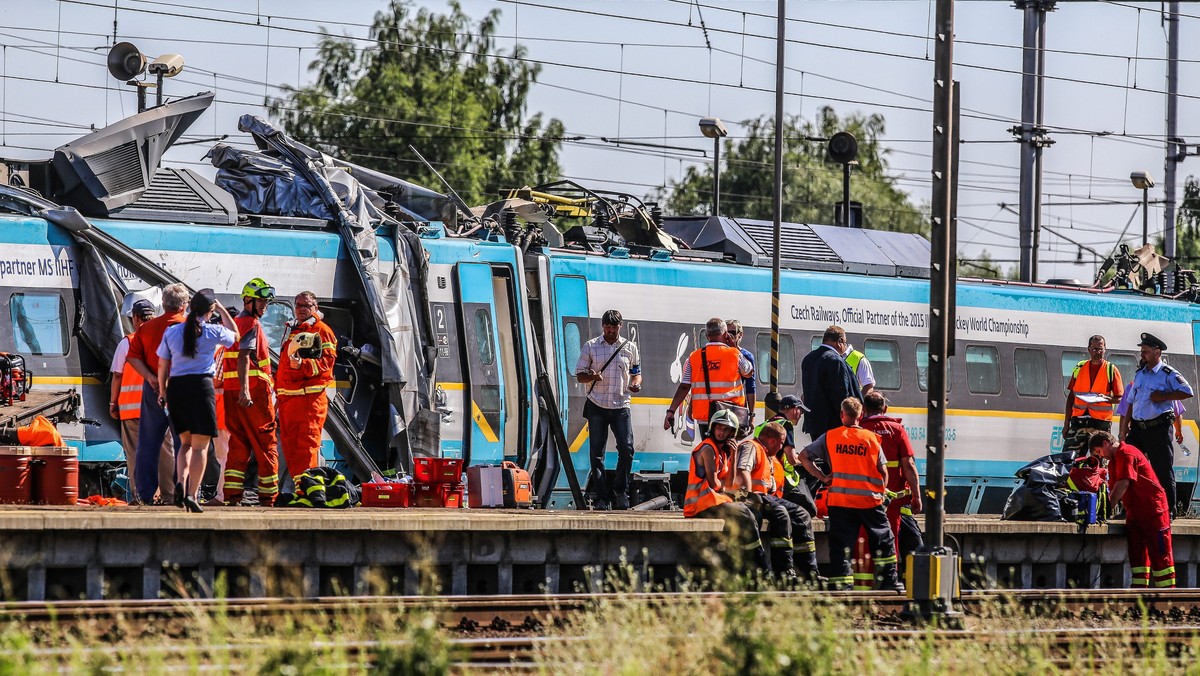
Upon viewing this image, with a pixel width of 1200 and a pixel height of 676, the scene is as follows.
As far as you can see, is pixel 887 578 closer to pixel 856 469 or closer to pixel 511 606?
pixel 856 469

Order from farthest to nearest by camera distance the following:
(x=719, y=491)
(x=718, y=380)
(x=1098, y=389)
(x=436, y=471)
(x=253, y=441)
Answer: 1. (x=1098, y=389)
2. (x=718, y=380)
3. (x=436, y=471)
4. (x=253, y=441)
5. (x=719, y=491)

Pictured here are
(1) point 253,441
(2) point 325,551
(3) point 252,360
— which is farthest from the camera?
(1) point 253,441

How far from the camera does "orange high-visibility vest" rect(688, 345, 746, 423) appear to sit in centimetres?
1691

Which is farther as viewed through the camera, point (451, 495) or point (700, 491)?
point (451, 495)

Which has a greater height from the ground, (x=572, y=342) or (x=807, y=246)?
(x=807, y=246)

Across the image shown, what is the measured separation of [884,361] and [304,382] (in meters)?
9.47

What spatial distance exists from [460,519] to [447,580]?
0.50 meters

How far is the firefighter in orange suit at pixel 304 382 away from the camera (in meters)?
14.8

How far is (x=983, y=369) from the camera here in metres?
23.3

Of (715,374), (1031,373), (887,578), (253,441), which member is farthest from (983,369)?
(253,441)

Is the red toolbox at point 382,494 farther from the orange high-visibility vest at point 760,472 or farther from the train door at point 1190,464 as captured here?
the train door at point 1190,464

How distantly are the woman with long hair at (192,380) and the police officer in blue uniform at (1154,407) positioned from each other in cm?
915

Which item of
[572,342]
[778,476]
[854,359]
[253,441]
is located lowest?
[778,476]

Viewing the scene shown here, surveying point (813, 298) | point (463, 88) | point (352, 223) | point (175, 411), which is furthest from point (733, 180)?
point (175, 411)
